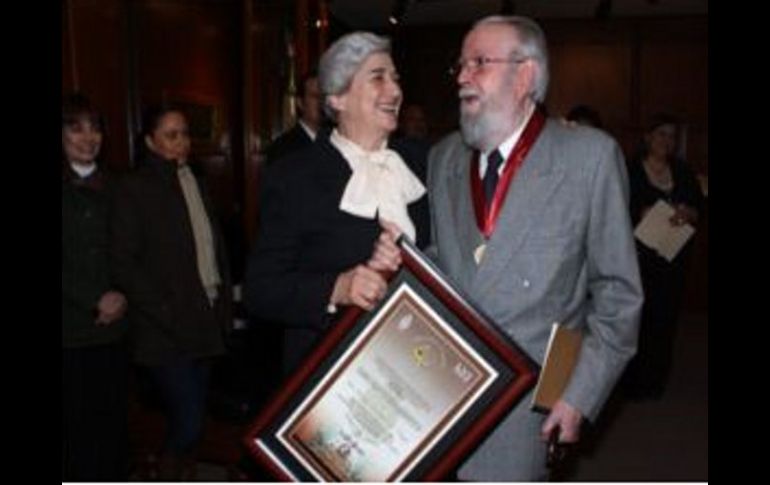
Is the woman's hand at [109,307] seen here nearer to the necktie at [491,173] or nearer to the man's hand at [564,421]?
the necktie at [491,173]

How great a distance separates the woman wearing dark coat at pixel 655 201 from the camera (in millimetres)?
5023

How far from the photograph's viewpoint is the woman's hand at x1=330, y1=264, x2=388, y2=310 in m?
1.70

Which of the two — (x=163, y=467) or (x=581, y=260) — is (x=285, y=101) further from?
(x=581, y=260)

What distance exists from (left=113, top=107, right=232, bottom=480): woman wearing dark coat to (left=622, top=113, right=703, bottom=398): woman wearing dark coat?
2.62 m

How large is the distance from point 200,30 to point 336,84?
391 centimetres

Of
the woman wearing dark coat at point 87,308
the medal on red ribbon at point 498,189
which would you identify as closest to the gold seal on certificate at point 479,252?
the medal on red ribbon at point 498,189

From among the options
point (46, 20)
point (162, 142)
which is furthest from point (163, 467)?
point (46, 20)

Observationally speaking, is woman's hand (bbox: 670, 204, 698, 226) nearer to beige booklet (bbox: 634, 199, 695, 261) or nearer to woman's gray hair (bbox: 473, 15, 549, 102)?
beige booklet (bbox: 634, 199, 695, 261)

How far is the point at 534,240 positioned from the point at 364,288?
0.38m

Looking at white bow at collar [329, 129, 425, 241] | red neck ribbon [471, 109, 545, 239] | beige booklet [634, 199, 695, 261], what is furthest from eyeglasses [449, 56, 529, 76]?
beige booklet [634, 199, 695, 261]

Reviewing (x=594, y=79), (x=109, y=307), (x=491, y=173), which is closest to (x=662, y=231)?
(x=109, y=307)

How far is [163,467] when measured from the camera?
11.5 feet

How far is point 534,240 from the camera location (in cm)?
181

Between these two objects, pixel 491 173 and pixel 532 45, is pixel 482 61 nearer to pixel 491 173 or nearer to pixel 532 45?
pixel 532 45
